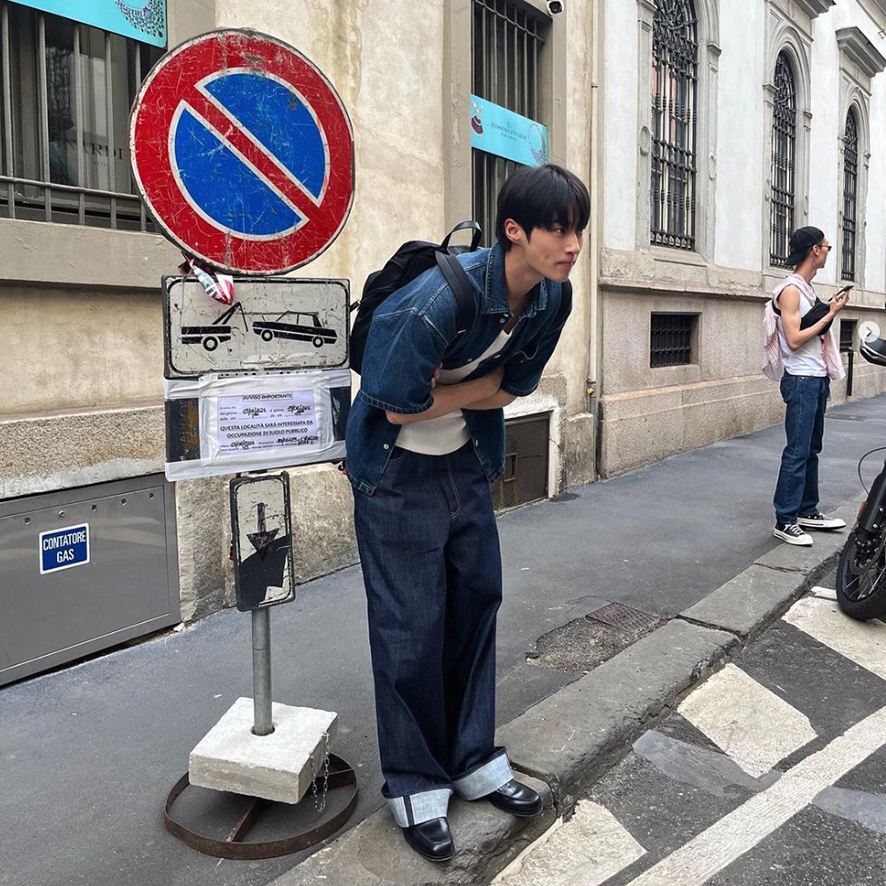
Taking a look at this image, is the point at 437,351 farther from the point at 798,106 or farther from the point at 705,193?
the point at 798,106

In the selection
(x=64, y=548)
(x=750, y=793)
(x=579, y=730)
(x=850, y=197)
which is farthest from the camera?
(x=850, y=197)

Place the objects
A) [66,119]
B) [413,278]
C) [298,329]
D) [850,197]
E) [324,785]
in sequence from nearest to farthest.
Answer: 1. [413,278]
2. [298,329]
3. [324,785]
4. [66,119]
5. [850,197]

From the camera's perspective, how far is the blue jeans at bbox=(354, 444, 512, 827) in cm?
250

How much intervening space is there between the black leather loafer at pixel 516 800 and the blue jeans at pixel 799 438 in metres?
3.62

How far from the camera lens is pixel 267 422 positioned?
2.64 m

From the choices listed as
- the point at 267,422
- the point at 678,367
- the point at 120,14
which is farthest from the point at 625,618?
the point at 678,367

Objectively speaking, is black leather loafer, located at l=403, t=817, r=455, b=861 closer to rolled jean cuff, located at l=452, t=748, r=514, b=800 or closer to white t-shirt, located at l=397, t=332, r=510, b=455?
rolled jean cuff, located at l=452, t=748, r=514, b=800

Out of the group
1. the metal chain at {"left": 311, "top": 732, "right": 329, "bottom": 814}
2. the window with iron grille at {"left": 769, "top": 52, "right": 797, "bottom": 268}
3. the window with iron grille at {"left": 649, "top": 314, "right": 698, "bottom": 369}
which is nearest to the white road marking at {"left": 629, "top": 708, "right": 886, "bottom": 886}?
the metal chain at {"left": 311, "top": 732, "right": 329, "bottom": 814}

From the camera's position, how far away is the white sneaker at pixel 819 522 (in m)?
5.89

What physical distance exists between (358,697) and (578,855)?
3.95 ft

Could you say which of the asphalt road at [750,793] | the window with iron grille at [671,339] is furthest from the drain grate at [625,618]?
the window with iron grille at [671,339]

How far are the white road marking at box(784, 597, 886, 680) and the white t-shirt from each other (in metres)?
2.62

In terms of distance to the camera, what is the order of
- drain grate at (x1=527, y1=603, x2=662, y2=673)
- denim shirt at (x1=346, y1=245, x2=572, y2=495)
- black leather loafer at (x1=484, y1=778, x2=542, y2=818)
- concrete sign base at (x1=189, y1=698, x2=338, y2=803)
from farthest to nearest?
drain grate at (x1=527, y1=603, x2=662, y2=673)
black leather loafer at (x1=484, y1=778, x2=542, y2=818)
concrete sign base at (x1=189, y1=698, x2=338, y2=803)
denim shirt at (x1=346, y1=245, x2=572, y2=495)

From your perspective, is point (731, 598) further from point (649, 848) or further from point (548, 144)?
point (548, 144)
